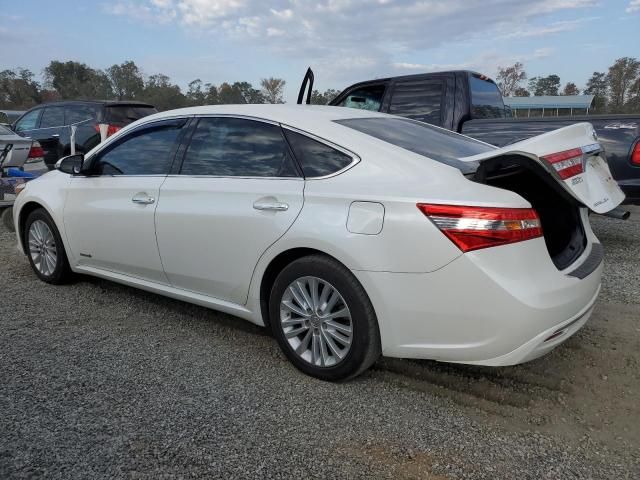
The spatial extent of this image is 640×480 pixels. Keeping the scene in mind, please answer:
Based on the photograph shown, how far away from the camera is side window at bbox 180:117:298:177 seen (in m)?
3.17

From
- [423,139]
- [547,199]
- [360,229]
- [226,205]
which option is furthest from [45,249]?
[547,199]

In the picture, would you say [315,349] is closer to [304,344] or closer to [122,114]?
[304,344]

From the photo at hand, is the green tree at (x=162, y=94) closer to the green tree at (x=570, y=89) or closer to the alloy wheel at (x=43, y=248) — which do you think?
the alloy wheel at (x=43, y=248)

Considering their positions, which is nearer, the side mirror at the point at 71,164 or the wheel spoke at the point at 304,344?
the wheel spoke at the point at 304,344

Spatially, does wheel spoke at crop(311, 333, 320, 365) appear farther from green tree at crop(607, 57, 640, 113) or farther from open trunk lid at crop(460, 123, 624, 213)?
green tree at crop(607, 57, 640, 113)

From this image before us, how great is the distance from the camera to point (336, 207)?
9.07 ft

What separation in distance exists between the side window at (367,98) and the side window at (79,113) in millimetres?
5303

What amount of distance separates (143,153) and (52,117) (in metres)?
7.94

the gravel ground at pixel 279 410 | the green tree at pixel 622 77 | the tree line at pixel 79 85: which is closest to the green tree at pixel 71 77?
the tree line at pixel 79 85

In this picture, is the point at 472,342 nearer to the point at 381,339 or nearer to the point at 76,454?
the point at 381,339

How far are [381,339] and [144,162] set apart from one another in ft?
7.49

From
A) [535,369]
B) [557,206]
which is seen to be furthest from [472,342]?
[557,206]

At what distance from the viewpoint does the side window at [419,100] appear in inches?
258

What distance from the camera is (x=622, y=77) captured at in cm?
5659
